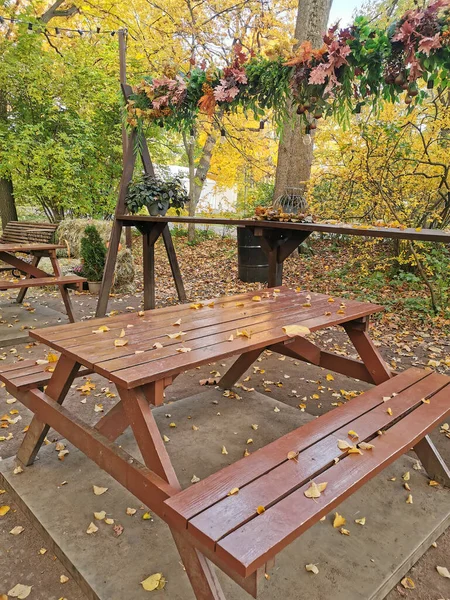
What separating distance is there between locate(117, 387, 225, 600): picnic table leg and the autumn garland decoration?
7.76 ft

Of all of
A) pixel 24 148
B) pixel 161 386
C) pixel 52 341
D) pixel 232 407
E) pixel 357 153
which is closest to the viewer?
pixel 161 386

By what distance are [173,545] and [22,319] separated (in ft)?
12.8

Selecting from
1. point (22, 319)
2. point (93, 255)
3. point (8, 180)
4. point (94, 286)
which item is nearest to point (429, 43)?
point (22, 319)

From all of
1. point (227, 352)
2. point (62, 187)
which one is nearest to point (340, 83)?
point (227, 352)

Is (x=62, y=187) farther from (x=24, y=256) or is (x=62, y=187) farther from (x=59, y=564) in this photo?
(x=59, y=564)

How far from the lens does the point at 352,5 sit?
11523 millimetres

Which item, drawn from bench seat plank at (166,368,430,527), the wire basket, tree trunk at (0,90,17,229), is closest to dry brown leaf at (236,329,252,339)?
bench seat plank at (166,368,430,527)

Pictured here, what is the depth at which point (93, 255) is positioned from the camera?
20.8 ft

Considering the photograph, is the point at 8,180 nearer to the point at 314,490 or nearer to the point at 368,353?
the point at 368,353

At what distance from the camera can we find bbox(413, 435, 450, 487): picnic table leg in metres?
2.02

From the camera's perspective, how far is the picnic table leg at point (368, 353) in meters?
2.37

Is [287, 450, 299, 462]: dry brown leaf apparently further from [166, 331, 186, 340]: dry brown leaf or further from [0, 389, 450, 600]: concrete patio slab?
[166, 331, 186, 340]: dry brown leaf

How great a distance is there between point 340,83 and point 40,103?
821cm

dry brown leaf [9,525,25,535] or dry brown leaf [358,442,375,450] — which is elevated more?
dry brown leaf [358,442,375,450]
